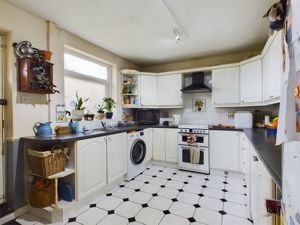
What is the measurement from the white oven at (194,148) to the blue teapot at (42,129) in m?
2.29

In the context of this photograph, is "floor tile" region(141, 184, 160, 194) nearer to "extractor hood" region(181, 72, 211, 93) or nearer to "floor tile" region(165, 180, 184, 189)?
"floor tile" region(165, 180, 184, 189)

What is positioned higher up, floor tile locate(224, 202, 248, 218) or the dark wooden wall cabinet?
the dark wooden wall cabinet

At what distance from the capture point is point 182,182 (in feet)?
8.90

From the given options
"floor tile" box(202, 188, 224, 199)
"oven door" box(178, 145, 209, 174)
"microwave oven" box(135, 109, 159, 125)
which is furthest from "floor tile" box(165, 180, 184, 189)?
"microwave oven" box(135, 109, 159, 125)

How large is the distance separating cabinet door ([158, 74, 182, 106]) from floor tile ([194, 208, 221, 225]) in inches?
87.7

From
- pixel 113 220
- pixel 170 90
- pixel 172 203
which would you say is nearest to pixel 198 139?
pixel 170 90

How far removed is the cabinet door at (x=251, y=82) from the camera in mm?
2721

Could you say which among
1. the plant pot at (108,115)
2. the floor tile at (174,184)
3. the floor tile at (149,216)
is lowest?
the floor tile at (149,216)

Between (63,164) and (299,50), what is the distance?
2.21 metres

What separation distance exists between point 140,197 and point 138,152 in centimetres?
99

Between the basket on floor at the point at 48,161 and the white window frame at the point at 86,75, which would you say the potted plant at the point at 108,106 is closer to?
the white window frame at the point at 86,75

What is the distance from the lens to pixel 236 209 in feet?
6.38

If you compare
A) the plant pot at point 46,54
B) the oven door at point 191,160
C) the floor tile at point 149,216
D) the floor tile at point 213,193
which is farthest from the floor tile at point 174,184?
the plant pot at point 46,54

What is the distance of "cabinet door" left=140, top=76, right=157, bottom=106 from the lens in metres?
3.83
